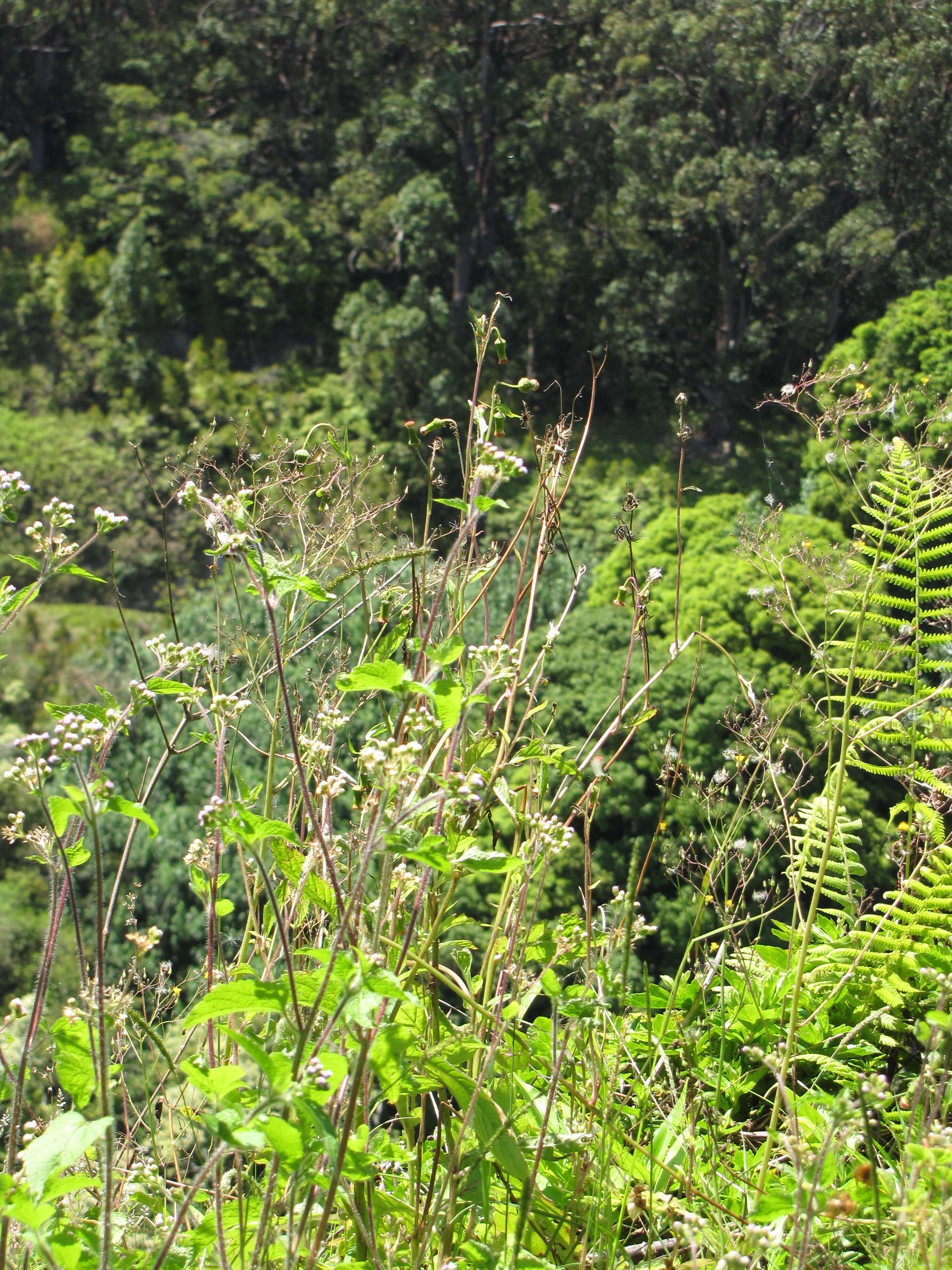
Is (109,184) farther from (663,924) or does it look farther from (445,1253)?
(445,1253)

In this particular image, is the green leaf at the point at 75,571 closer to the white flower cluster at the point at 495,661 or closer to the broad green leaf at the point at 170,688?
the broad green leaf at the point at 170,688

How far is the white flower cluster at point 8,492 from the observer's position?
0.98 m

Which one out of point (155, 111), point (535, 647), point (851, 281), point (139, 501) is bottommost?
point (139, 501)

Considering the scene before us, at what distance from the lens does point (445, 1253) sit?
3.33 ft

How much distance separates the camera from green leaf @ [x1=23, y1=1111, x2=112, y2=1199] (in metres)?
0.69

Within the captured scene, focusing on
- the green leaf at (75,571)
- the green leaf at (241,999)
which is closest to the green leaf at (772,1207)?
the green leaf at (241,999)

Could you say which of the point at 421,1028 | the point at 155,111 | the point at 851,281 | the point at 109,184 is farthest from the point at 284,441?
the point at 155,111

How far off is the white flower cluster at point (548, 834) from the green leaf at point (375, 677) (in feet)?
0.84

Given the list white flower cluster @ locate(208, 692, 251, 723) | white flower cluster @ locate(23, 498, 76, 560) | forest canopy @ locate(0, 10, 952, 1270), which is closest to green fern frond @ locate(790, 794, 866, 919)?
forest canopy @ locate(0, 10, 952, 1270)

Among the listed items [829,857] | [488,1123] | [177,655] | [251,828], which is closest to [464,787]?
[251,828]

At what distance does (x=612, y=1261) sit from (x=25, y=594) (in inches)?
35.3

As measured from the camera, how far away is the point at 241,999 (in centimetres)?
77

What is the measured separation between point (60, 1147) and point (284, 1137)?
171 mm

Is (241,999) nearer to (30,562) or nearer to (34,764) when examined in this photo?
(34,764)
